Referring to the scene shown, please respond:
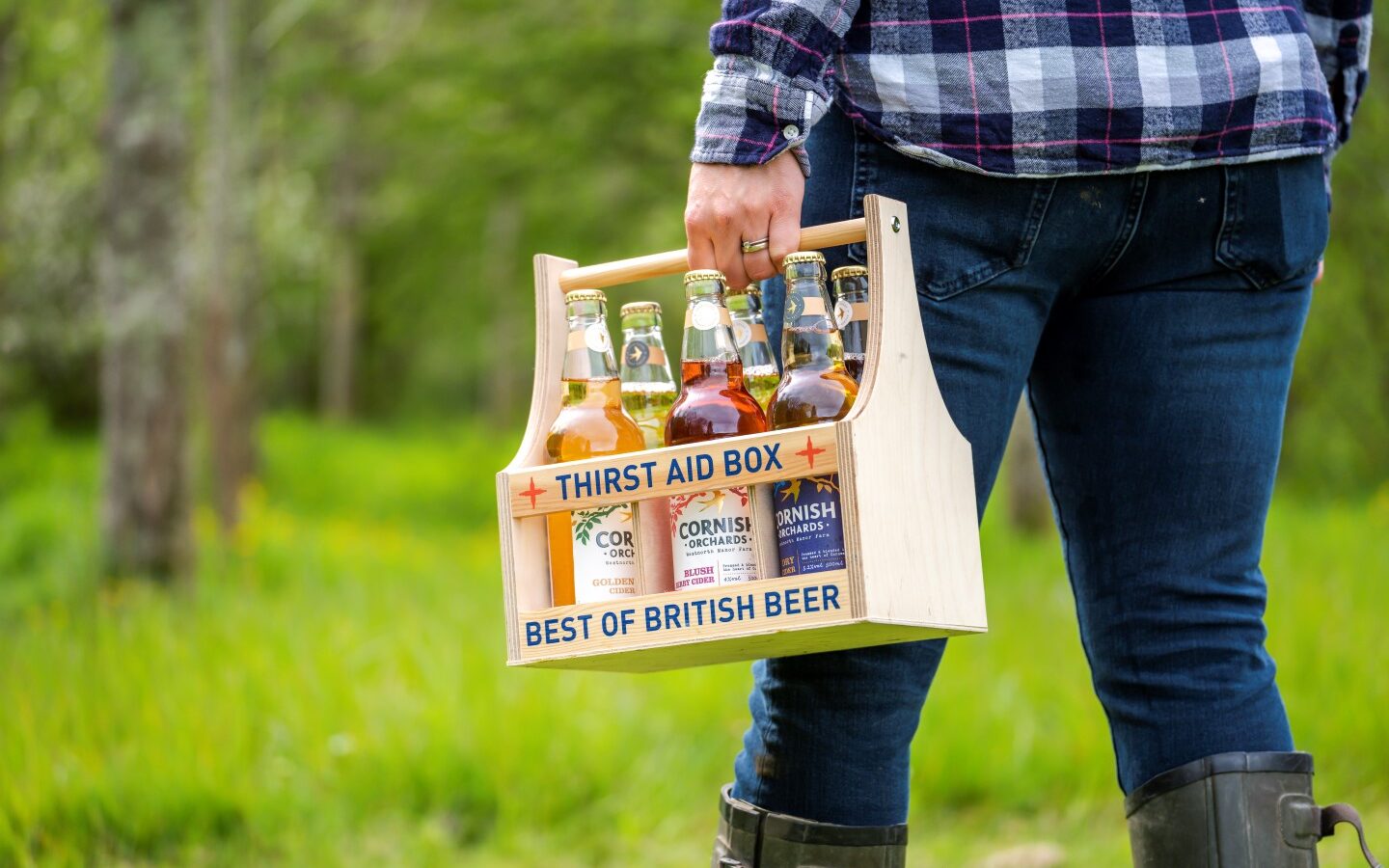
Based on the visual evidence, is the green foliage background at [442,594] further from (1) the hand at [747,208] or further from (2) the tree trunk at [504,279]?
(1) the hand at [747,208]

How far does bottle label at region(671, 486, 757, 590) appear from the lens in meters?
1.34


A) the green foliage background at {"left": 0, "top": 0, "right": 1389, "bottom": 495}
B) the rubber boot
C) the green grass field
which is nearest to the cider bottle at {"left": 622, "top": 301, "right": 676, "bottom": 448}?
the rubber boot

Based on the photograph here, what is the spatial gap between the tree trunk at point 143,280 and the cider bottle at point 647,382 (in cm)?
382

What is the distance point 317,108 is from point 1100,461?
8.42m

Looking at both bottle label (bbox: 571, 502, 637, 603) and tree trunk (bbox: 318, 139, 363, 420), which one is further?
tree trunk (bbox: 318, 139, 363, 420)

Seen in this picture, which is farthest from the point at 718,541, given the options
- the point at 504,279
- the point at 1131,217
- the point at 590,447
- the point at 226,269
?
the point at 504,279

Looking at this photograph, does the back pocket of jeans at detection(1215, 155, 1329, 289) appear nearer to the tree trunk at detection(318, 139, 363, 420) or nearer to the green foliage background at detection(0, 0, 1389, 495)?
the green foliage background at detection(0, 0, 1389, 495)

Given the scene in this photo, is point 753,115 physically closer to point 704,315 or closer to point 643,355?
point 704,315

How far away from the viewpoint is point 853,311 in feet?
4.81

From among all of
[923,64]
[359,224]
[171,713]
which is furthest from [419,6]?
[923,64]

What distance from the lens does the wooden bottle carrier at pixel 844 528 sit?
4.12 ft

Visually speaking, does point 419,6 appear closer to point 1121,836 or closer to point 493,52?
point 493,52

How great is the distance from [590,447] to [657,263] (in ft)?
0.72

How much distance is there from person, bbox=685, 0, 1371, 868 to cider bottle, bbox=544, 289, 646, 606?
6.7 inches
